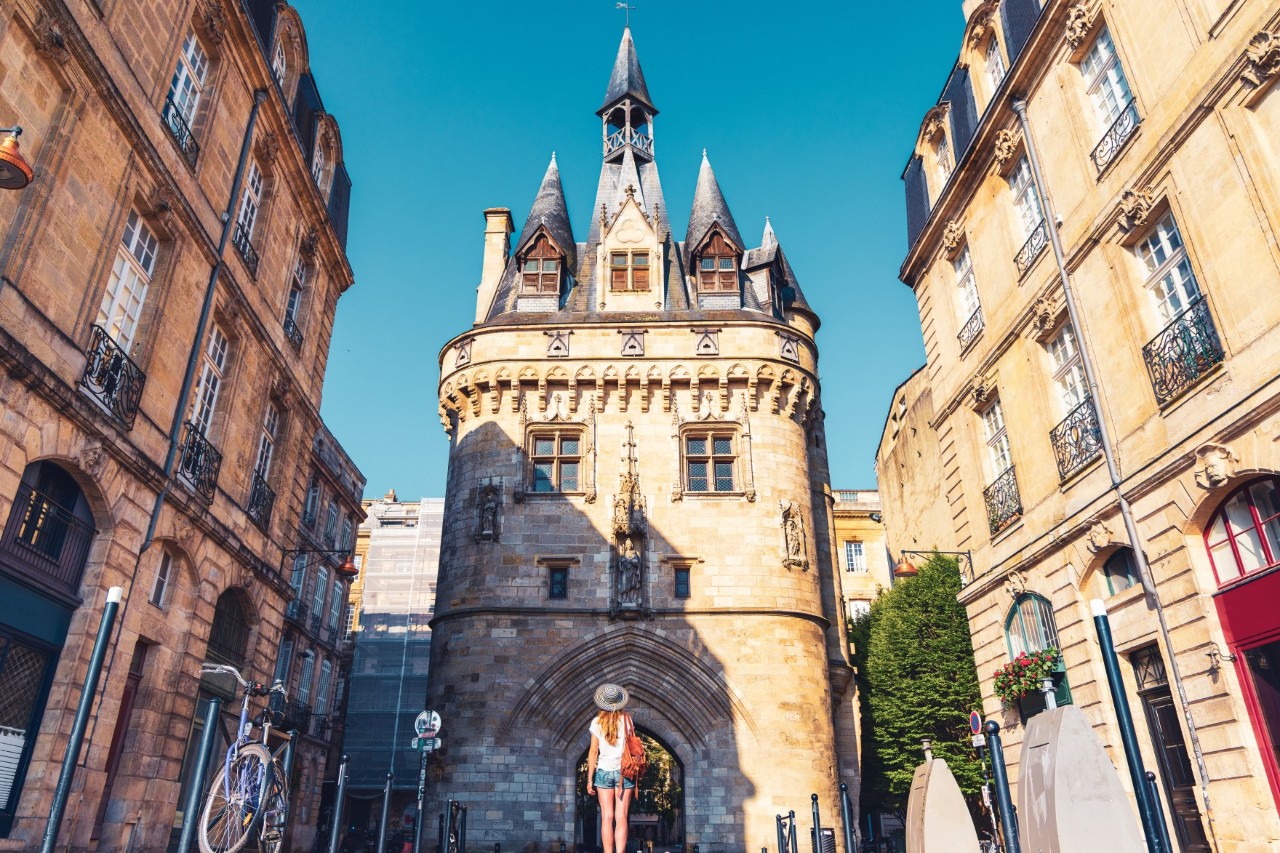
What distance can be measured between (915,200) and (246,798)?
517 inches

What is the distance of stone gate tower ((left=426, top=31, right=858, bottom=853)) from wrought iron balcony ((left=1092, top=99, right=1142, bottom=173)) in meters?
9.13

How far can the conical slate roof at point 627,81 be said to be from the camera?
26.5 m

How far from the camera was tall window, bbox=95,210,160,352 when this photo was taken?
852cm

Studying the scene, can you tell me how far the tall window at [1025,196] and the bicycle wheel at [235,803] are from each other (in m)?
10.4

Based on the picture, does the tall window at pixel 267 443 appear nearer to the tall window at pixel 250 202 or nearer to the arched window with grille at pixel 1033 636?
the tall window at pixel 250 202

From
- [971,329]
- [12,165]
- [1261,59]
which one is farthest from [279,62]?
[1261,59]

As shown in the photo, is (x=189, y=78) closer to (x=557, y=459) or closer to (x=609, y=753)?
(x=609, y=753)

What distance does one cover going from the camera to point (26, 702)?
717 cm

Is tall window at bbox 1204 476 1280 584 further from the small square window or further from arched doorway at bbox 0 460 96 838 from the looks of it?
the small square window

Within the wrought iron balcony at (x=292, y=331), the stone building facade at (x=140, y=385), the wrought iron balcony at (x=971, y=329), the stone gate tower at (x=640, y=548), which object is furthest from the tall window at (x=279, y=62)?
the wrought iron balcony at (x=971, y=329)

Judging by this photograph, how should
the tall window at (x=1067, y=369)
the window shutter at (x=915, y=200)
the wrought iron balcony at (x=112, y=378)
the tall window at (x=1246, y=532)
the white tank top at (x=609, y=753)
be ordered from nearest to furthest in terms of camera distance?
the white tank top at (x=609, y=753)
the tall window at (x=1246, y=532)
the wrought iron balcony at (x=112, y=378)
the tall window at (x=1067, y=369)
the window shutter at (x=915, y=200)

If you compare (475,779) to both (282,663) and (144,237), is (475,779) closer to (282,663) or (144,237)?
(282,663)

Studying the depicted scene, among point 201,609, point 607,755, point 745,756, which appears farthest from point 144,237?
point 745,756

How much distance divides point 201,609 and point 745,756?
9.47 m
